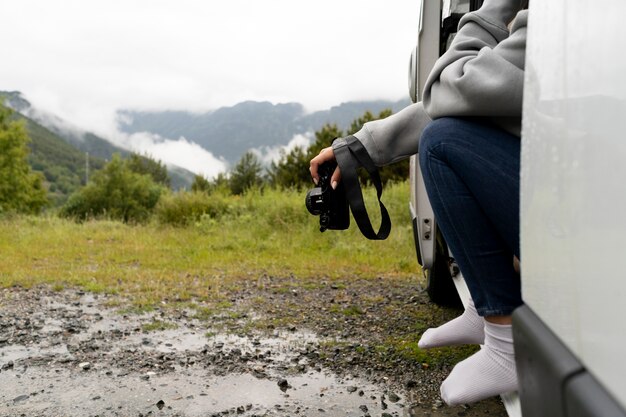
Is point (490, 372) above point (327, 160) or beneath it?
beneath

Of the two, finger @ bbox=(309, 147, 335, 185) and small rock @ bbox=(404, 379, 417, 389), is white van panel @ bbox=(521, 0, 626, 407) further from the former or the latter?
small rock @ bbox=(404, 379, 417, 389)

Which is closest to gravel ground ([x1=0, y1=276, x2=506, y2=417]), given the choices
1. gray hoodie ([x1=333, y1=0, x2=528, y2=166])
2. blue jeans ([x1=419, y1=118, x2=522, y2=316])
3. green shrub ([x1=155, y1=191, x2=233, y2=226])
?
blue jeans ([x1=419, y1=118, x2=522, y2=316])

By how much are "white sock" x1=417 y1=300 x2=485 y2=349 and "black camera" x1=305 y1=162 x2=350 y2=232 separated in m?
0.48

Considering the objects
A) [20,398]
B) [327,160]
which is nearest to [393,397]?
[327,160]

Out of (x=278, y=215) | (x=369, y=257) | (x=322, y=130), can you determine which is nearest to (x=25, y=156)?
(x=322, y=130)

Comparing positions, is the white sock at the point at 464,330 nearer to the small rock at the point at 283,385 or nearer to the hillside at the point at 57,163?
the small rock at the point at 283,385

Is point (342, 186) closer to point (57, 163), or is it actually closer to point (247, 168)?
point (247, 168)

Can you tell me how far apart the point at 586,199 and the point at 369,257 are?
216 inches

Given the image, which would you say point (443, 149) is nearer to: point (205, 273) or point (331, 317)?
point (331, 317)

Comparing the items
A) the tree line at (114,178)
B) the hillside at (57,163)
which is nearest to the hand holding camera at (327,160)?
the tree line at (114,178)

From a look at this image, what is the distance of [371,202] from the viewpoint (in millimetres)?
9516

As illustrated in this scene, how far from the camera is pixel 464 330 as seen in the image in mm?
2088

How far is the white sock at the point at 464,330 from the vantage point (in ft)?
6.78

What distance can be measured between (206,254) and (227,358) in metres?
3.80
